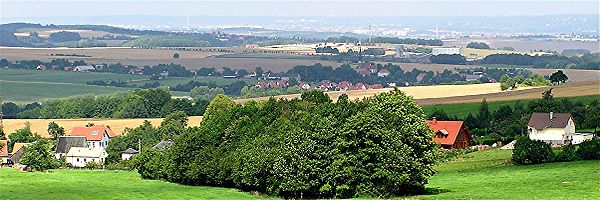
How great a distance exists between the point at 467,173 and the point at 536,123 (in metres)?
25.0

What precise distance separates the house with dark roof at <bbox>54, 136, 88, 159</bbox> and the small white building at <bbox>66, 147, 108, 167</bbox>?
79 cm

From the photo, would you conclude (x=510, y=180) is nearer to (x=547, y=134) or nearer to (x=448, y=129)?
(x=448, y=129)

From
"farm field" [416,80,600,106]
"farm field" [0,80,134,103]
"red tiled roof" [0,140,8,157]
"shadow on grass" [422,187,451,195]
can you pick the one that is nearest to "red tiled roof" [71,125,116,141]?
"red tiled roof" [0,140,8,157]

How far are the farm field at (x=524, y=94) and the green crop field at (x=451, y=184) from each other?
46.4 metres

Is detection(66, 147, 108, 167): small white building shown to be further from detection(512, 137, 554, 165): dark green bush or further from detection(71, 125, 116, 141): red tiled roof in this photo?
detection(512, 137, 554, 165): dark green bush

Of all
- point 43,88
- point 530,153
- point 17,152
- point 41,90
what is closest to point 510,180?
point 530,153

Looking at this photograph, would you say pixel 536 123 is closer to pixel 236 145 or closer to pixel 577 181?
pixel 236 145

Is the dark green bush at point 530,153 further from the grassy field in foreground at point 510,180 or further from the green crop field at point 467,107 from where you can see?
the green crop field at point 467,107

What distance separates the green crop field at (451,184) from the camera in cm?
4209

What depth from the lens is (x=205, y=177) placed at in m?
57.0

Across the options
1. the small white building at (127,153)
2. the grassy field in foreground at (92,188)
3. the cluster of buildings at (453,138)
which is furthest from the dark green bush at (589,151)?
the small white building at (127,153)

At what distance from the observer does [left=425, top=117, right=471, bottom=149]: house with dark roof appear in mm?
75438

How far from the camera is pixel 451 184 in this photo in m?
48.7

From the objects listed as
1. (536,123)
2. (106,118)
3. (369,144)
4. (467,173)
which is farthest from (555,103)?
(106,118)
